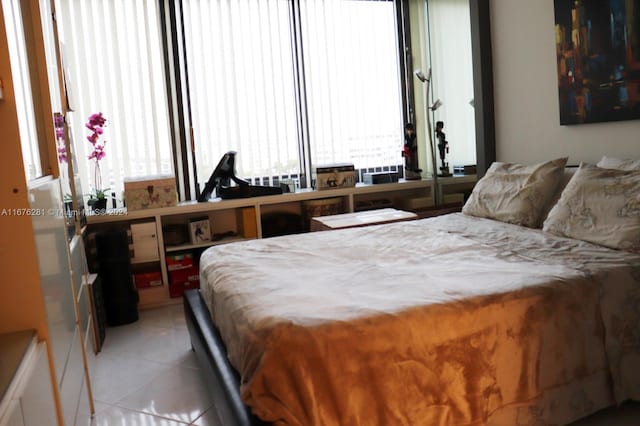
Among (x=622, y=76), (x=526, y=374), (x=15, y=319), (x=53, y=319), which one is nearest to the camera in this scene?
(x=15, y=319)

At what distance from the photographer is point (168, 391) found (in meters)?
2.37

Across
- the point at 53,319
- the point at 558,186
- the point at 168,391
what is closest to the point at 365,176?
the point at 558,186

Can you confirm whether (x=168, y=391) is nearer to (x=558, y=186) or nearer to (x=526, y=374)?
(x=526, y=374)

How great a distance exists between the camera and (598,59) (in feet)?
8.79

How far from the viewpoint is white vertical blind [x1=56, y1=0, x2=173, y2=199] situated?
375 centimetres

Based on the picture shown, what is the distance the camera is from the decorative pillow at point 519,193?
2688 millimetres

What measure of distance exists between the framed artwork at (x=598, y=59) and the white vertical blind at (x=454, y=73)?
3.60ft

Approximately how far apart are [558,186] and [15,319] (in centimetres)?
258

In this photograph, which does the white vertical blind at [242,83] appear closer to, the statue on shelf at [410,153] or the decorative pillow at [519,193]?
the statue on shelf at [410,153]

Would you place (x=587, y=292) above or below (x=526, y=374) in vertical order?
above

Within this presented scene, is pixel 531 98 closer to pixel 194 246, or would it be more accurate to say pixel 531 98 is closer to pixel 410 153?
pixel 410 153

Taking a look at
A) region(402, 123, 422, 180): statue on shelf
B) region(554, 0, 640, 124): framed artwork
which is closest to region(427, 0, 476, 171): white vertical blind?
region(402, 123, 422, 180): statue on shelf

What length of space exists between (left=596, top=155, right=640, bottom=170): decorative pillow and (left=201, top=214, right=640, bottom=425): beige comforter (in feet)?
1.67

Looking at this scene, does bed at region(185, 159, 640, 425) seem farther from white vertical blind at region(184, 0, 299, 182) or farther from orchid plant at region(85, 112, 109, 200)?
white vertical blind at region(184, 0, 299, 182)
